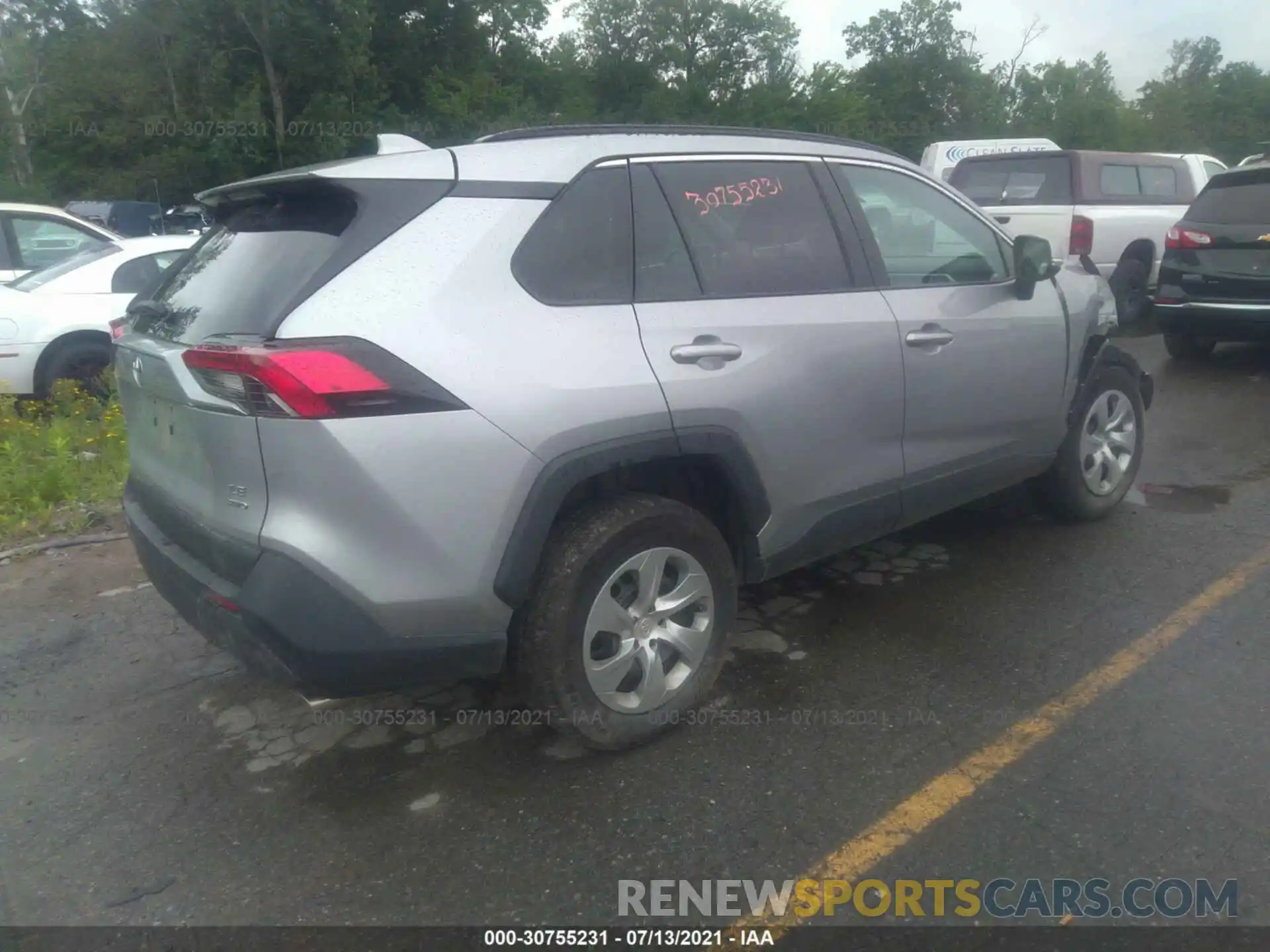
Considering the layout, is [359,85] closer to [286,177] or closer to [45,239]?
[45,239]

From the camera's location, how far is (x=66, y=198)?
29016 mm

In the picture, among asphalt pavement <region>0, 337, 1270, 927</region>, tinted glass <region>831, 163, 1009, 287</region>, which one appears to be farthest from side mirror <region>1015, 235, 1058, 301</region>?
asphalt pavement <region>0, 337, 1270, 927</region>

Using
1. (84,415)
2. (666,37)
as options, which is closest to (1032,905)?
(84,415)

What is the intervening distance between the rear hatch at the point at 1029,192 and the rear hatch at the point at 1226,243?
1275 millimetres

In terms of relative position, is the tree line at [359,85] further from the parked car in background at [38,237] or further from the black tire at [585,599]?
the black tire at [585,599]

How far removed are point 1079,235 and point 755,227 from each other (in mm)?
7575

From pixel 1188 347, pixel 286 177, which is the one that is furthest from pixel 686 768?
pixel 1188 347

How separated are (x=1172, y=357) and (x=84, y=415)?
879cm

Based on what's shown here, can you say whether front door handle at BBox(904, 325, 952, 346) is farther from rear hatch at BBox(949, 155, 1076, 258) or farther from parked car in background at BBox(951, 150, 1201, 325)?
parked car in background at BBox(951, 150, 1201, 325)

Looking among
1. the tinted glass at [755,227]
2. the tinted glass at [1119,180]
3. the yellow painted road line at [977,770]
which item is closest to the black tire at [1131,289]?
the tinted glass at [1119,180]

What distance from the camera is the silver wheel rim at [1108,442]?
4816 millimetres

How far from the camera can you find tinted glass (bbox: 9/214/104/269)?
29.9 feet

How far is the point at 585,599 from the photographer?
294 centimetres

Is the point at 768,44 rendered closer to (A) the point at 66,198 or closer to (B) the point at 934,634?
(A) the point at 66,198
